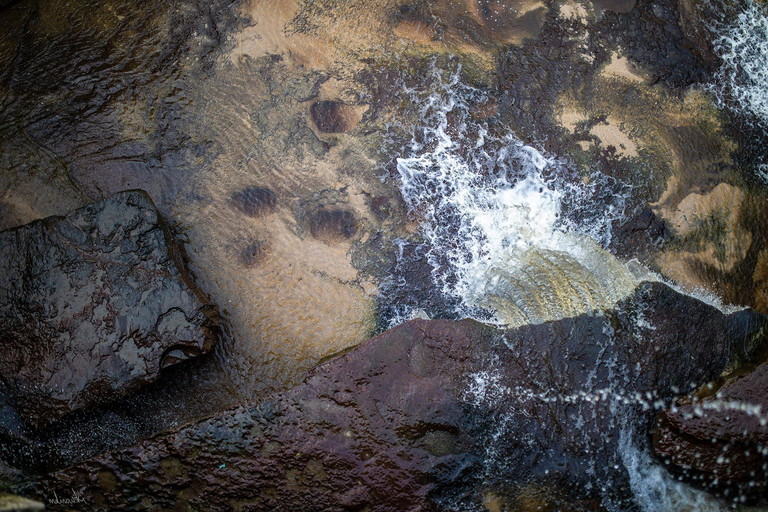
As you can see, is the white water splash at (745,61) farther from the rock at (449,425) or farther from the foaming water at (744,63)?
the rock at (449,425)

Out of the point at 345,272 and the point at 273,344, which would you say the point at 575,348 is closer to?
the point at 345,272

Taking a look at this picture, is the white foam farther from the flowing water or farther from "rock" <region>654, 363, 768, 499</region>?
the flowing water

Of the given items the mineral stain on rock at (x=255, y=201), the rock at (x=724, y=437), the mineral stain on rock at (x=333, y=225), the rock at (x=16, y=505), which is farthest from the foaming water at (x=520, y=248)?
the rock at (x=16, y=505)

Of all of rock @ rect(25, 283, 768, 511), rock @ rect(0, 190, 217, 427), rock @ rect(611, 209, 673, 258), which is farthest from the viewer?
rock @ rect(611, 209, 673, 258)

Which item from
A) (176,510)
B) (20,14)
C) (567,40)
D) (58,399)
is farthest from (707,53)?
(20,14)

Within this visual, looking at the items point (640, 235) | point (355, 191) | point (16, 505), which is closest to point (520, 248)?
point (640, 235)

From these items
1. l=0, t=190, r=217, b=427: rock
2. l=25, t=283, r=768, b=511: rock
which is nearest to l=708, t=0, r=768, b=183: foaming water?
l=25, t=283, r=768, b=511: rock
